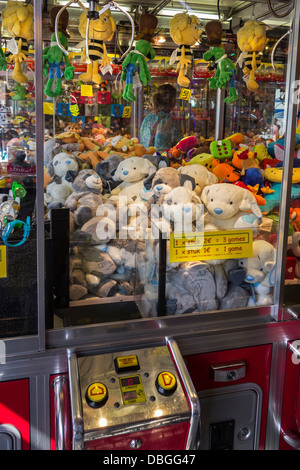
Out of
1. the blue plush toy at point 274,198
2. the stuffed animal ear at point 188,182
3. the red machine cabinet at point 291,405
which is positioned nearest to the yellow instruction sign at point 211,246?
the blue plush toy at point 274,198

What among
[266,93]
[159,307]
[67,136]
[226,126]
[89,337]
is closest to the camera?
[89,337]

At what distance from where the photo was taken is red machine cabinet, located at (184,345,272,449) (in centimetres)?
155

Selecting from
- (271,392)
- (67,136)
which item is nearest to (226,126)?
(67,136)

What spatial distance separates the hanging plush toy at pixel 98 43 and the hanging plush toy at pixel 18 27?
202 mm

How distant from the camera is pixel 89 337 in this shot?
1.44m

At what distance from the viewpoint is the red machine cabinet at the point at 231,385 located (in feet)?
5.07

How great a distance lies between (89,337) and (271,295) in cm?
68

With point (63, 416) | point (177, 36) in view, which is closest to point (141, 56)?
→ point (177, 36)

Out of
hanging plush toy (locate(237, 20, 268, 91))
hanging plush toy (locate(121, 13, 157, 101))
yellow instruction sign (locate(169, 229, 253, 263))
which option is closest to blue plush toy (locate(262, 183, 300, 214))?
yellow instruction sign (locate(169, 229, 253, 263))

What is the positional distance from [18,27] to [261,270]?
1131mm

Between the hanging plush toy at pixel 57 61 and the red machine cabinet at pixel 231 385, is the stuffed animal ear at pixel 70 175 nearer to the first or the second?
the hanging plush toy at pixel 57 61

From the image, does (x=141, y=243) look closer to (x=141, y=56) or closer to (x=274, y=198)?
(x=274, y=198)

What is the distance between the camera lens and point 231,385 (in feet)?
5.21
